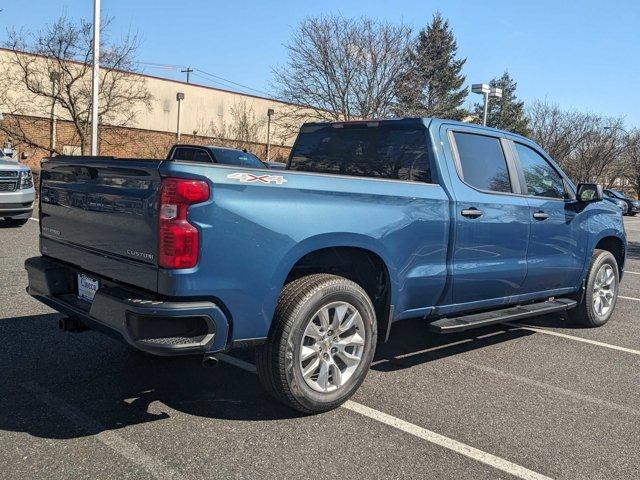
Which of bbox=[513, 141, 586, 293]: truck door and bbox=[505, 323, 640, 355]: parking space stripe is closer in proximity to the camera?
bbox=[513, 141, 586, 293]: truck door

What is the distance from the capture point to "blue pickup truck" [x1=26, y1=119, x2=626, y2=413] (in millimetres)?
3207

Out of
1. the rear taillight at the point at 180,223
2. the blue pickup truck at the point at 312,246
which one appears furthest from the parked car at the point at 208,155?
the rear taillight at the point at 180,223

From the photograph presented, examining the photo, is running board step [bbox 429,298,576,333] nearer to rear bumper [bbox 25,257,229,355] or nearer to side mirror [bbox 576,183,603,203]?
side mirror [bbox 576,183,603,203]

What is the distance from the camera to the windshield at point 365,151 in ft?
15.2

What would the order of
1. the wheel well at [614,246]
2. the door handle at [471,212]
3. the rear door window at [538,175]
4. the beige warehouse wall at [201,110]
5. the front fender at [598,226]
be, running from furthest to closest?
the beige warehouse wall at [201,110] → the wheel well at [614,246] → the front fender at [598,226] → the rear door window at [538,175] → the door handle at [471,212]

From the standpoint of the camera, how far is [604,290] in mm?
6527

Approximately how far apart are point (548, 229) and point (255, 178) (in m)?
3.17

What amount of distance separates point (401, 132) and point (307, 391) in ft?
7.17

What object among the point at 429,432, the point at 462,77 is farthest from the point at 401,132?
the point at 462,77

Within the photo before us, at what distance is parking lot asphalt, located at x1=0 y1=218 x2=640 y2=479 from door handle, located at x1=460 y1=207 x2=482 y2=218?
1.23 meters

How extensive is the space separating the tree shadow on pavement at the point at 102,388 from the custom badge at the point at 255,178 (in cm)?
117

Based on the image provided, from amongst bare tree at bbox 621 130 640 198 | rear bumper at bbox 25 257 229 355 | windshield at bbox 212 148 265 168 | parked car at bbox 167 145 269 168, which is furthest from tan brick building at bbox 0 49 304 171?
rear bumper at bbox 25 257 229 355

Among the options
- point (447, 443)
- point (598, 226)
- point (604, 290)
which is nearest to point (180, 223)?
point (447, 443)

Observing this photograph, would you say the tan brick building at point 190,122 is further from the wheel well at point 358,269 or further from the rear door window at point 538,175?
the wheel well at point 358,269
